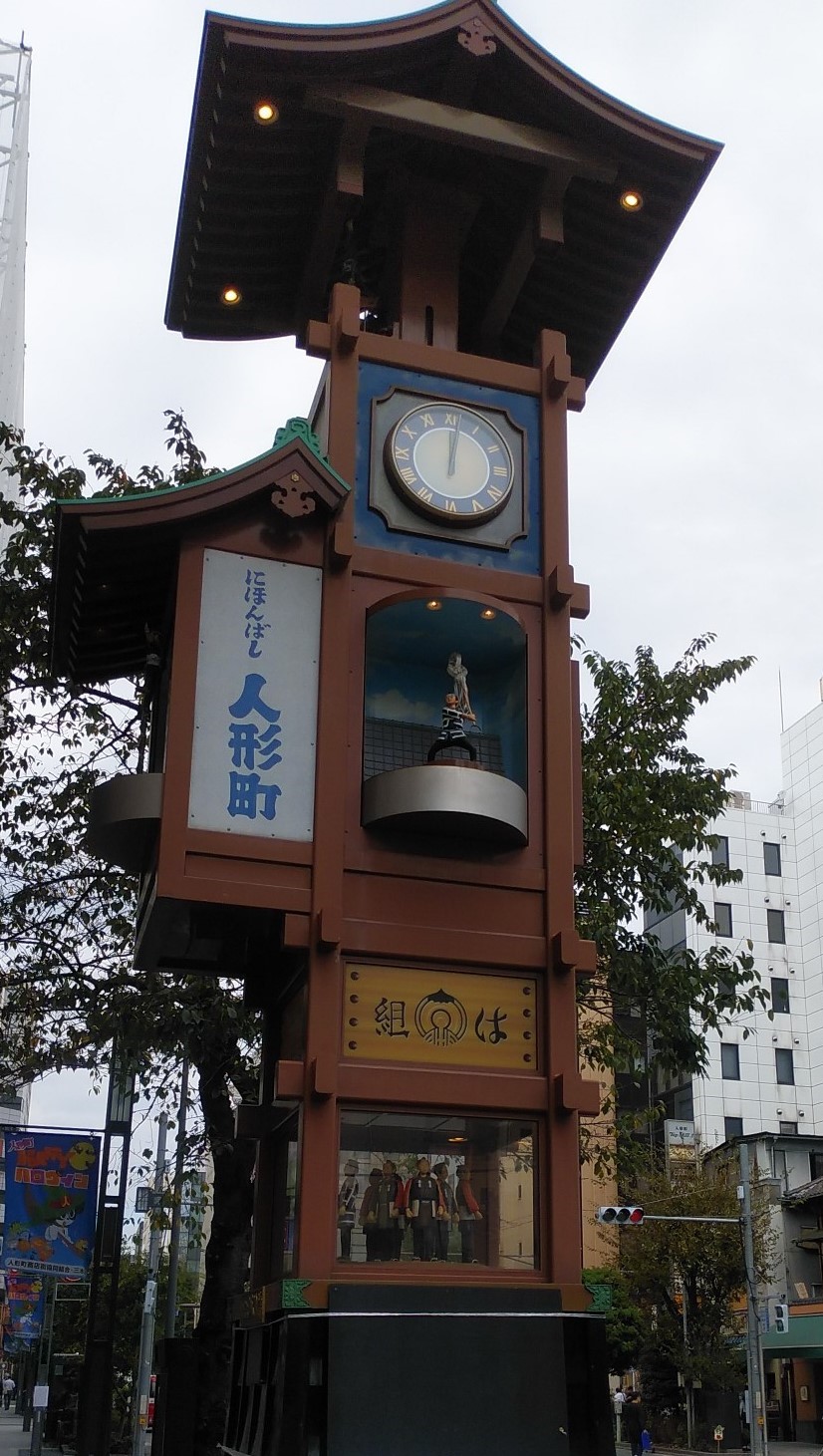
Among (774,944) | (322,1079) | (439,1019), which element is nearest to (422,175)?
(439,1019)

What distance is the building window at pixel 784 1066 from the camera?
64375 mm

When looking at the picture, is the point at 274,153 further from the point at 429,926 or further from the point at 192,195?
the point at 429,926

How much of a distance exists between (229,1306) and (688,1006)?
Answer: 22.3 ft

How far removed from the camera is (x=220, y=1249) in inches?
739

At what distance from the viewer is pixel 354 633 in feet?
39.0

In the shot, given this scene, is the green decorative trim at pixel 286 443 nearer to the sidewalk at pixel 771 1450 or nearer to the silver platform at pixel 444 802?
the silver platform at pixel 444 802

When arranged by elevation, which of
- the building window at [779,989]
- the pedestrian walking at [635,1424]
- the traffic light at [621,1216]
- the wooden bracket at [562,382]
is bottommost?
the pedestrian walking at [635,1424]

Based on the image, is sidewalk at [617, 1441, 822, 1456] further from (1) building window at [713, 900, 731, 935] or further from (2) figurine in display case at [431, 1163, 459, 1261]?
(2) figurine in display case at [431, 1163, 459, 1261]

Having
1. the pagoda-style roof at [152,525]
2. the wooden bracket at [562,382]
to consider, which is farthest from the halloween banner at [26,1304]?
the wooden bracket at [562,382]

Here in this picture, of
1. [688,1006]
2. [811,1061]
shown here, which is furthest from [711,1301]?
[688,1006]

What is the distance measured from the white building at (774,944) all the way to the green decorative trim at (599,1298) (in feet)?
165

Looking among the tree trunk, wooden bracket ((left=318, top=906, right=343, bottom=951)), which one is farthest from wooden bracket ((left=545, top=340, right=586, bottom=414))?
the tree trunk

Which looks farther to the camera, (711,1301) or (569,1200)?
(711,1301)

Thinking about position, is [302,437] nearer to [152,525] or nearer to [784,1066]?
[152,525]
